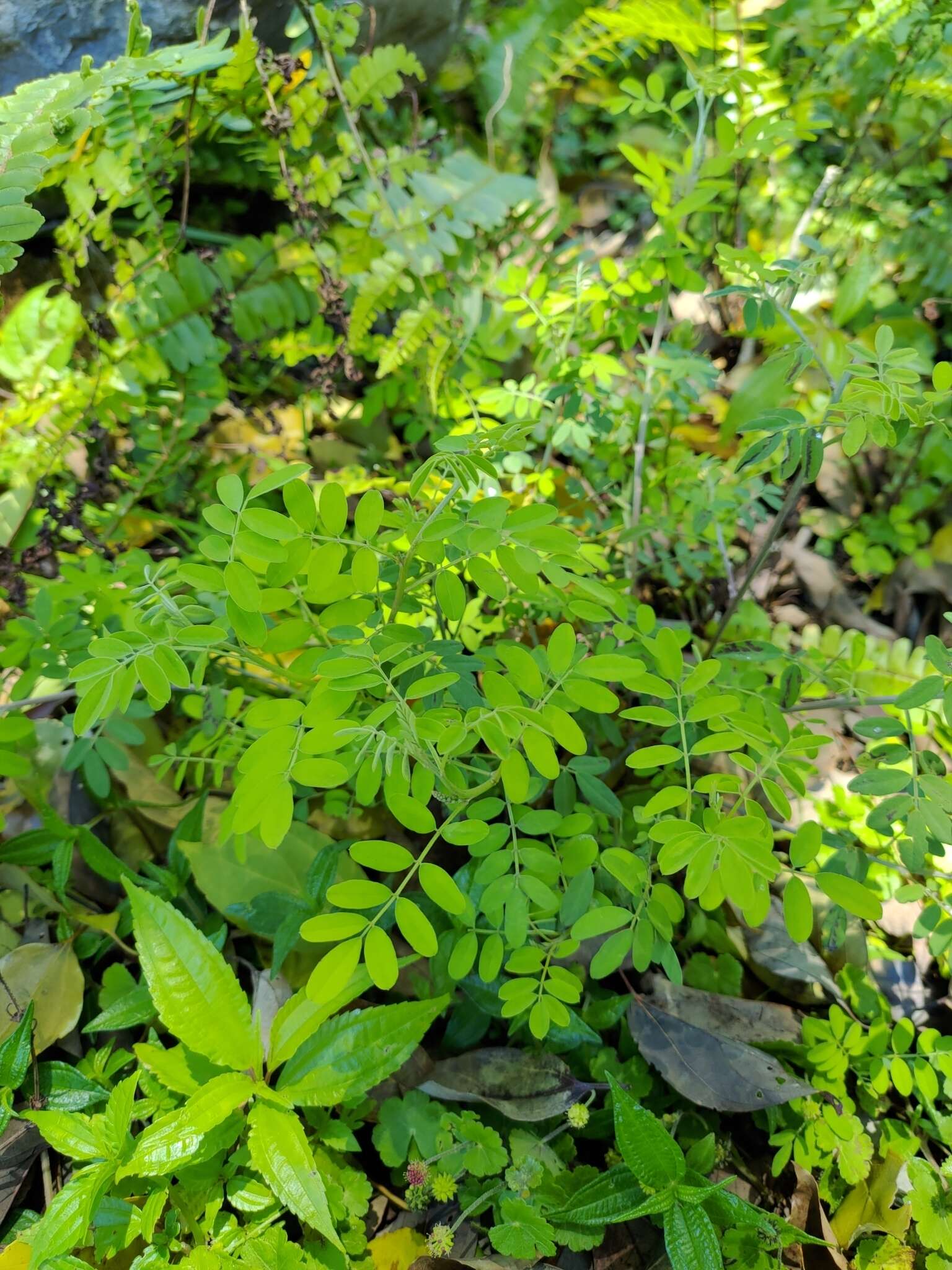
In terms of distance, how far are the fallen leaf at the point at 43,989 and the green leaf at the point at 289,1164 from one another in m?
0.44

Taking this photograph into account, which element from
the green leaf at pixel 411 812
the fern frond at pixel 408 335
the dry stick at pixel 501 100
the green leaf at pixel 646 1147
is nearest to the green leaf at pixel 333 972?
the green leaf at pixel 411 812

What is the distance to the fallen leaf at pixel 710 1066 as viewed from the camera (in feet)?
4.20

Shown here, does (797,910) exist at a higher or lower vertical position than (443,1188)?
higher

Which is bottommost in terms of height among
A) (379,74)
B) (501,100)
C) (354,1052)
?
(354,1052)

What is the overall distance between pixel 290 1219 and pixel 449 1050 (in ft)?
1.11

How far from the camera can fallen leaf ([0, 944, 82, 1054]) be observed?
1.35 metres

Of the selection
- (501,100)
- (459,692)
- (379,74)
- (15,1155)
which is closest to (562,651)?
(459,692)

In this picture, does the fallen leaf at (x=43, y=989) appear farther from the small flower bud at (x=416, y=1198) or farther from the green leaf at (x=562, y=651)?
the green leaf at (x=562, y=651)

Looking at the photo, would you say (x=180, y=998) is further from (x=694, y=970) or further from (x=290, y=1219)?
(x=694, y=970)

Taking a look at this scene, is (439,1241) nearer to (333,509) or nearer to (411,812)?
(411,812)

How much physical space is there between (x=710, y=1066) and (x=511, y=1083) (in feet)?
1.07

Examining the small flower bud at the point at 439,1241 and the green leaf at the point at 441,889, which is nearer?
the green leaf at the point at 441,889

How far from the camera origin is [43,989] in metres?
1.38

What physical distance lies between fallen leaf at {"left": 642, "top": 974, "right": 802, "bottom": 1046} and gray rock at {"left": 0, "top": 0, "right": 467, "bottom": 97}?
2353 millimetres
